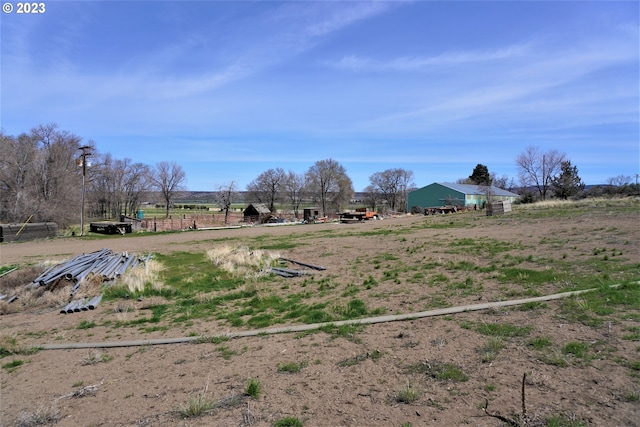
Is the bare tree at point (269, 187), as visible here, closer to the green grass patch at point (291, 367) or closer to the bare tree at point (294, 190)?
the bare tree at point (294, 190)

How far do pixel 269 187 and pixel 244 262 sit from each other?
7949 centimetres

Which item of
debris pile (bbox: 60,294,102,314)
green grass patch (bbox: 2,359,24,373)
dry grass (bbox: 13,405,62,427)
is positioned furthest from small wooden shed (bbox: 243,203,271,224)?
dry grass (bbox: 13,405,62,427)

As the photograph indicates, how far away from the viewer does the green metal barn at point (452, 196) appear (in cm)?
6794

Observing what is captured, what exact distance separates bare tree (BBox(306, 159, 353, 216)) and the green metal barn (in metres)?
21.0

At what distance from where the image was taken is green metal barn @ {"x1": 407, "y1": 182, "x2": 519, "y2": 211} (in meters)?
67.9

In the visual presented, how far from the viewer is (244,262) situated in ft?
53.0

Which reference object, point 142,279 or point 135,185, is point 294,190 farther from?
point 142,279

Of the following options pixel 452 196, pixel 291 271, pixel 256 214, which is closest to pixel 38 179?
pixel 256 214

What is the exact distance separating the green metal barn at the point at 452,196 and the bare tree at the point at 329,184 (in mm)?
20972

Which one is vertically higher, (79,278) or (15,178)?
(15,178)

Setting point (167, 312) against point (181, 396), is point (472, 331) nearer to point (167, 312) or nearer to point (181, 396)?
point (181, 396)

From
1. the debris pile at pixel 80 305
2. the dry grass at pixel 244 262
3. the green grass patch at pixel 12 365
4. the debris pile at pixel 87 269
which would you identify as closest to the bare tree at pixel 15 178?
the debris pile at pixel 87 269

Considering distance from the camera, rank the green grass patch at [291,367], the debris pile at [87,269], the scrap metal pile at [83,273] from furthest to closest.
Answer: the debris pile at [87,269] < the scrap metal pile at [83,273] < the green grass patch at [291,367]

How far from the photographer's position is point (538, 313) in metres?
6.64
